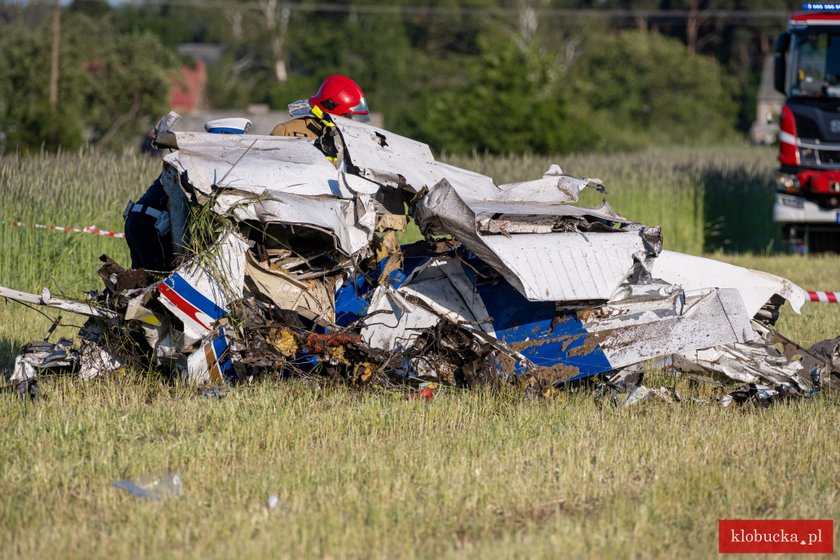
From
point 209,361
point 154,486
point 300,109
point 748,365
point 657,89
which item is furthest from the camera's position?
point 657,89

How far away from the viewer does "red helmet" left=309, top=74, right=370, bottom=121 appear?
8367 millimetres

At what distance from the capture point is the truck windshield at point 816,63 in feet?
48.9

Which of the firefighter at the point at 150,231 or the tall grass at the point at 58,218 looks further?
the tall grass at the point at 58,218

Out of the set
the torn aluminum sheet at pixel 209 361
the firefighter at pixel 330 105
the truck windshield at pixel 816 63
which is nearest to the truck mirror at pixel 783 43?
the truck windshield at pixel 816 63

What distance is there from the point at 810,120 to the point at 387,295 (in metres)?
9.98

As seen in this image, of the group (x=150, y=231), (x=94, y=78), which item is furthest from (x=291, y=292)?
(x=94, y=78)

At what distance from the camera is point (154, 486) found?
495 centimetres

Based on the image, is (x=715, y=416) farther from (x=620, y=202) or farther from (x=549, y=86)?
(x=549, y=86)

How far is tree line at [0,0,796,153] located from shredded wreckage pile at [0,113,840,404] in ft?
81.1

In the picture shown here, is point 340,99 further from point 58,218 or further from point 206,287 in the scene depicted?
point 58,218

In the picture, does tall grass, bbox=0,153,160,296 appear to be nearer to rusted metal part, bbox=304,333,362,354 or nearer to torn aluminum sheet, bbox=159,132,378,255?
torn aluminum sheet, bbox=159,132,378,255

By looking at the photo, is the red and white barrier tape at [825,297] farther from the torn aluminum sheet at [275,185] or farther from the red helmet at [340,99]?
the torn aluminum sheet at [275,185]

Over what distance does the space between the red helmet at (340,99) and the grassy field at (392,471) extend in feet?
8.63

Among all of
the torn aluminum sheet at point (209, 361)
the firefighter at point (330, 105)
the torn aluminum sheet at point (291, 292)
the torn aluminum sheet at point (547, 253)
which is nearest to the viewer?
the torn aluminum sheet at point (547, 253)
